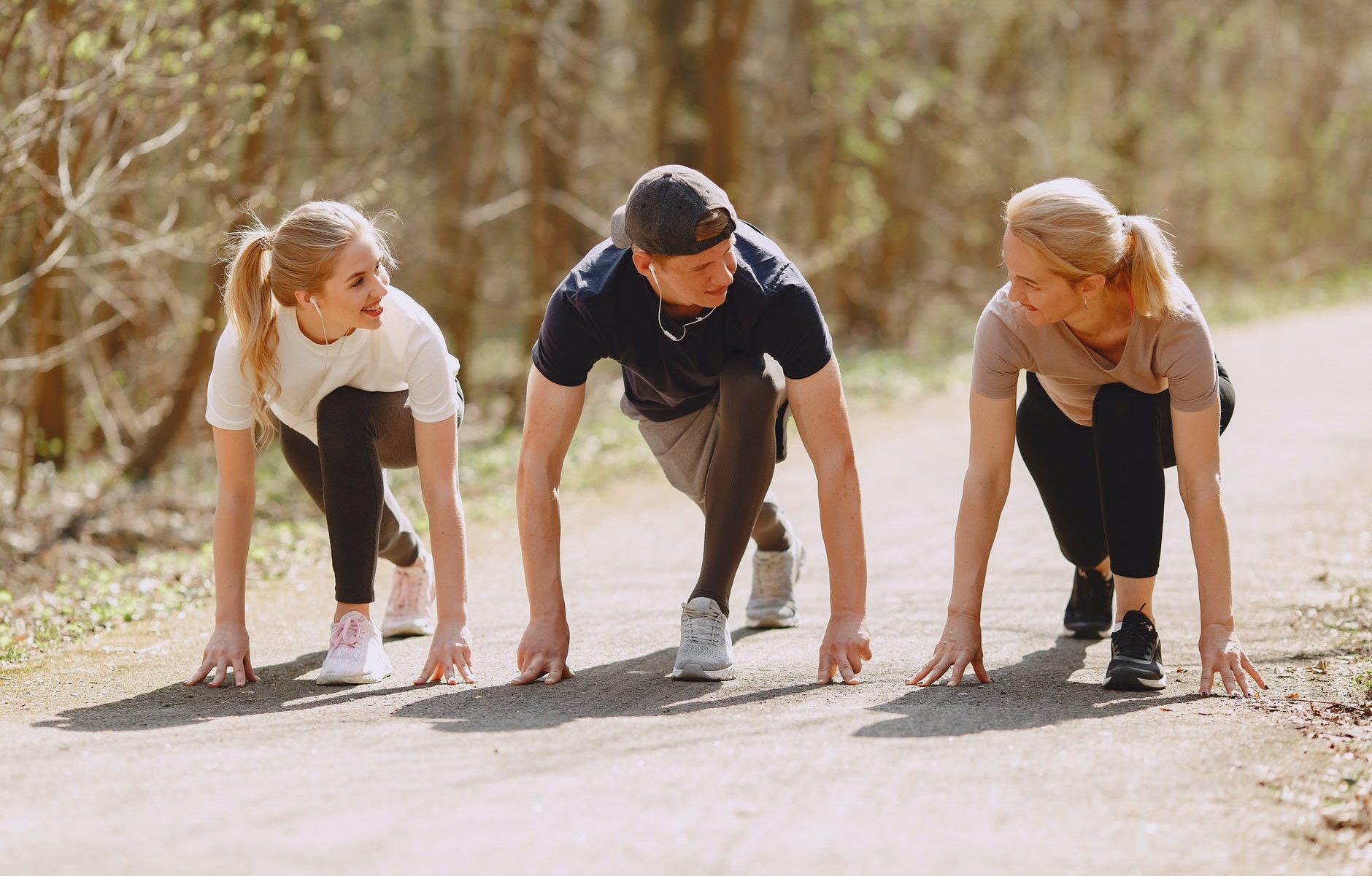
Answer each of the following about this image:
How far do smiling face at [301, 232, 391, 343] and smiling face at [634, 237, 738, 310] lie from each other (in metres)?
0.72

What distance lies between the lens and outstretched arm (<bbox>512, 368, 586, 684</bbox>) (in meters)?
3.57

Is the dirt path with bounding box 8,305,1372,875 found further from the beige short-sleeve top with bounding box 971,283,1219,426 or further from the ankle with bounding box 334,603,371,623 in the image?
the beige short-sleeve top with bounding box 971,283,1219,426

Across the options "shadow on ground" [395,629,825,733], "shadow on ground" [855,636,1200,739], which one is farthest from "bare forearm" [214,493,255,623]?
"shadow on ground" [855,636,1200,739]

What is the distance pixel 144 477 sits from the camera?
8.66 m

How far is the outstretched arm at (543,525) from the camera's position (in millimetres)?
3574

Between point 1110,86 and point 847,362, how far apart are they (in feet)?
22.7

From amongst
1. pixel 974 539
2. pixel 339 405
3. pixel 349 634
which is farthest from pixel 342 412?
pixel 974 539

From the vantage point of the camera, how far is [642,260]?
345 centimetres

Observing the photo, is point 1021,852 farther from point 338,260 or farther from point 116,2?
point 116,2

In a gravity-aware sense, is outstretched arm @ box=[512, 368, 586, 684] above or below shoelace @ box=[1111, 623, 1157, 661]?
above

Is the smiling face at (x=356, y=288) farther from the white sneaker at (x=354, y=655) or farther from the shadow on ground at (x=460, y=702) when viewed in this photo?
the shadow on ground at (x=460, y=702)

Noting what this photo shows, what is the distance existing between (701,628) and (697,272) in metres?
0.94

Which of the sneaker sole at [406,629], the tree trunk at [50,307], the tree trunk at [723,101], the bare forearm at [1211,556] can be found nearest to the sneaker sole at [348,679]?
the sneaker sole at [406,629]

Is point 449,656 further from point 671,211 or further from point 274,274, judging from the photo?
point 671,211
